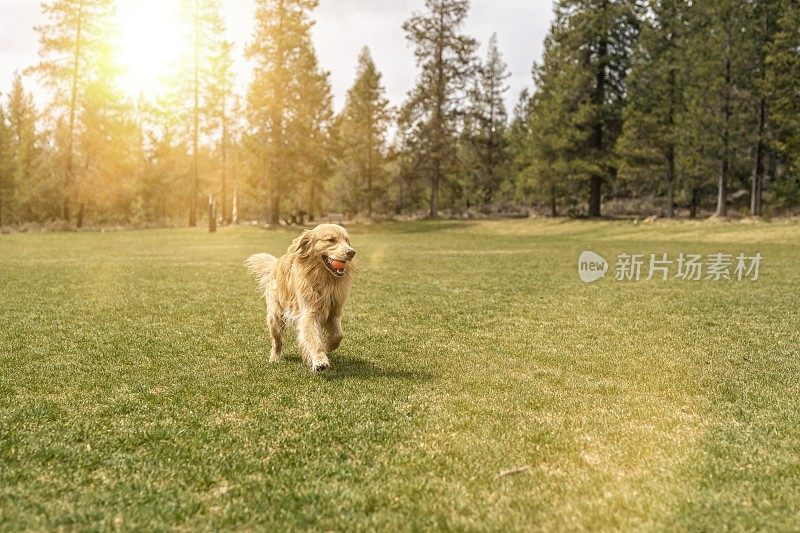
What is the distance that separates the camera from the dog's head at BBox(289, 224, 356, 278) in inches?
264

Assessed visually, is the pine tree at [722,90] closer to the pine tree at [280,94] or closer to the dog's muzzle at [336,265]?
the pine tree at [280,94]

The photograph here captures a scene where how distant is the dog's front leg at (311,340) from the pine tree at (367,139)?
176ft

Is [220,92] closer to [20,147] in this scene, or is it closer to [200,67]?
[200,67]

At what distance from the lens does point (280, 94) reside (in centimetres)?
4800

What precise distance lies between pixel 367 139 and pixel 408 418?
5725 centimetres

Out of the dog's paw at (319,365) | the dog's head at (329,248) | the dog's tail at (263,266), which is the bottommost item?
the dog's paw at (319,365)

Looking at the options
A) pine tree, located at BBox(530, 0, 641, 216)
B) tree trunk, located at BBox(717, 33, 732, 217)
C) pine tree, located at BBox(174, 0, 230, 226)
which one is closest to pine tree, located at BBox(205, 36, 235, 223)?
pine tree, located at BBox(174, 0, 230, 226)

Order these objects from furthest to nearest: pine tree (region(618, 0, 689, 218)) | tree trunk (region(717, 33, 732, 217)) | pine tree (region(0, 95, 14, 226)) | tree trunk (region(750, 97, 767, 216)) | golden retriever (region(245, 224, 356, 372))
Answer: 1. pine tree (region(0, 95, 14, 226))
2. pine tree (region(618, 0, 689, 218))
3. tree trunk (region(750, 97, 767, 216))
4. tree trunk (region(717, 33, 732, 217))
5. golden retriever (region(245, 224, 356, 372))

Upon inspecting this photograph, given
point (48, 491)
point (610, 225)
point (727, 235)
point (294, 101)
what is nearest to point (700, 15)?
point (610, 225)

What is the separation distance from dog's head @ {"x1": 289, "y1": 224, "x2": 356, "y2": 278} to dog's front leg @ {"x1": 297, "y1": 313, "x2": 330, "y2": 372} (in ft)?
1.99

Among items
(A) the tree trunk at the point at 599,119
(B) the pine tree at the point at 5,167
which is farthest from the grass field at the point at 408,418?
(B) the pine tree at the point at 5,167

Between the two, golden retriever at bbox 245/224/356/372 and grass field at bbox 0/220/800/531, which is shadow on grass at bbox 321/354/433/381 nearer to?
grass field at bbox 0/220/800/531

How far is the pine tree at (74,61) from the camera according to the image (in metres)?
44.2

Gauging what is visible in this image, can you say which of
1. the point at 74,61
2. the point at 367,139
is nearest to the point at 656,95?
the point at 367,139
